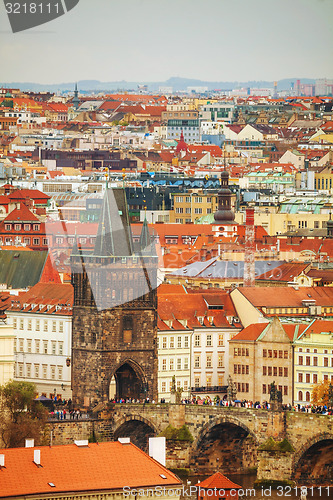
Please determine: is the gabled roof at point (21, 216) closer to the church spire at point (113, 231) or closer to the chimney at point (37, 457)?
the church spire at point (113, 231)

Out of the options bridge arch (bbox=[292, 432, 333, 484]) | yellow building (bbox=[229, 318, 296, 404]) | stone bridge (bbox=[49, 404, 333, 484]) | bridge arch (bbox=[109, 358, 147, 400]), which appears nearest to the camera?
bridge arch (bbox=[292, 432, 333, 484])

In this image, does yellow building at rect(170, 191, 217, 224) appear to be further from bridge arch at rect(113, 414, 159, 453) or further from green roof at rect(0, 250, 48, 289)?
bridge arch at rect(113, 414, 159, 453)

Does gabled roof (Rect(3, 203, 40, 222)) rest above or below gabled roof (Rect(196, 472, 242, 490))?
below

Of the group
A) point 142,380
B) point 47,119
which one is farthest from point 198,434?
point 47,119

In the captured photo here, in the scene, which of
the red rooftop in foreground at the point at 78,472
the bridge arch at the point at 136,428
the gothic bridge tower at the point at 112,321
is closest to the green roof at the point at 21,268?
the gothic bridge tower at the point at 112,321

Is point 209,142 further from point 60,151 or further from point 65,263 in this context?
point 65,263

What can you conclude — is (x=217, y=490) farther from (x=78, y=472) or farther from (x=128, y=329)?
(x=128, y=329)

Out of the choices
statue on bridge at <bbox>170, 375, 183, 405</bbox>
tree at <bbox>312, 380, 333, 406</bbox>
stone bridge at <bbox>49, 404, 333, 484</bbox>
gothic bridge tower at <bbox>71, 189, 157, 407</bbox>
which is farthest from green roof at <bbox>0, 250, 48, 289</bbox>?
stone bridge at <bbox>49, 404, 333, 484</bbox>
